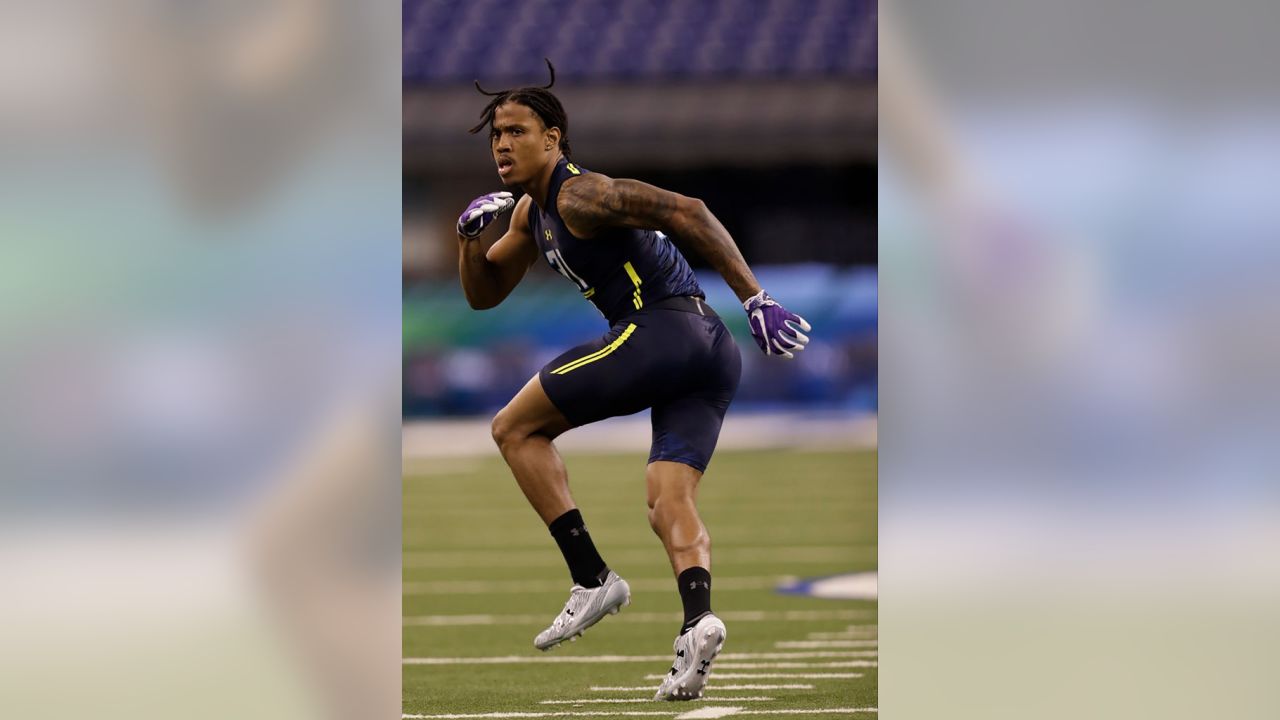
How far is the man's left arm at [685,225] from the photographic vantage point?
4.88 metres

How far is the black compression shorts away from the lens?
17.9 feet

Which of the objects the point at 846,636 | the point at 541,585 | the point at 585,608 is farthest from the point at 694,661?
the point at 541,585

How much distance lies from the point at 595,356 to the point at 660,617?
3.97 metres

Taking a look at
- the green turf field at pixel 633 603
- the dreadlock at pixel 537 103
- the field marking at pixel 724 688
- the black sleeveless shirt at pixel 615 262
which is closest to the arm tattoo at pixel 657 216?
the black sleeveless shirt at pixel 615 262

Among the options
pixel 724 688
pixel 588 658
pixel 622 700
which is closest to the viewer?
pixel 622 700

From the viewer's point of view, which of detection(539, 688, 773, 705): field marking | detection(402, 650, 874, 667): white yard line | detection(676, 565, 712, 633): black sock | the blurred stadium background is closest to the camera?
detection(676, 565, 712, 633): black sock

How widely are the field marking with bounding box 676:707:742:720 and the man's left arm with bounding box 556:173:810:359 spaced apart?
5.46 ft

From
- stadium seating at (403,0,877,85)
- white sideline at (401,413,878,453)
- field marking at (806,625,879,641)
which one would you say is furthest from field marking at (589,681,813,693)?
stadium seating at (403,0,877,85)

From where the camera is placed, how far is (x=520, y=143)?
212 inches

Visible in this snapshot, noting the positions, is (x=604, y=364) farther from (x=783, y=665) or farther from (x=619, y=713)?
(x=783, y=665)

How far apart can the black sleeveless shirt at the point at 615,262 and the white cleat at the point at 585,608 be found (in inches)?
32.4
